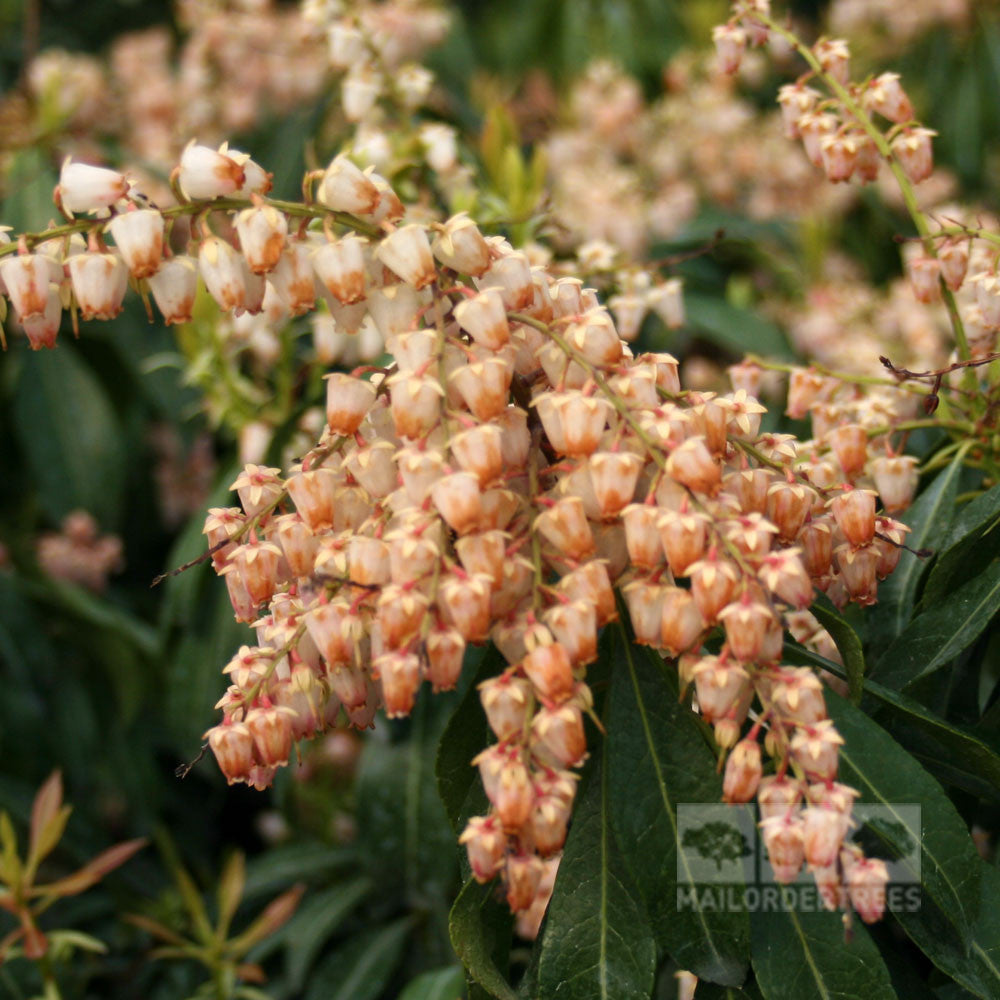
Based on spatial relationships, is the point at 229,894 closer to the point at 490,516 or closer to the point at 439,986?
the point at 439,986

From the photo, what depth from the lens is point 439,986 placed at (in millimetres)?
1154

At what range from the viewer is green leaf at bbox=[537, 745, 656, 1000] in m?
0.71

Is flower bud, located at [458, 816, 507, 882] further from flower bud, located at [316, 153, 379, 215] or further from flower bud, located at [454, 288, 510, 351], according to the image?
flower bud, located at [316, 153, 379, 215]

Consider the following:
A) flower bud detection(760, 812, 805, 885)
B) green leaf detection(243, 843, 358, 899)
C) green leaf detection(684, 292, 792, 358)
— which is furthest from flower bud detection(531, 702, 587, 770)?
green leaf detection(684, 292, 792, 358)

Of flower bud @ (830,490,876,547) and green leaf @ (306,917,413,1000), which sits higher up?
flower bud @ (830,490,876,547)

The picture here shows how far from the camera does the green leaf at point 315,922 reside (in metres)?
1.44

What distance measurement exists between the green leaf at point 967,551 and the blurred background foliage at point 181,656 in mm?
531

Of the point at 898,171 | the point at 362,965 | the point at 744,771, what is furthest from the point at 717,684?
the point at 362,965

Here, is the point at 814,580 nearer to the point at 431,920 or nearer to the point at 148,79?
the point at 431,920

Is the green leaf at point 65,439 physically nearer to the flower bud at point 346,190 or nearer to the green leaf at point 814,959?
the flower bud at point 346,190

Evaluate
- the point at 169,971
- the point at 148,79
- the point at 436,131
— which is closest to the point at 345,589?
the point at 436,131

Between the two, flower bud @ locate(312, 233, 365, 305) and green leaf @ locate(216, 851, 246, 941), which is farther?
green leaf @ locate(216, 851, 246, 941)

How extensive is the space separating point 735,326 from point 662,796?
1.23 m

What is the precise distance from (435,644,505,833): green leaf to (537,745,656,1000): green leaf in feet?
0.28
